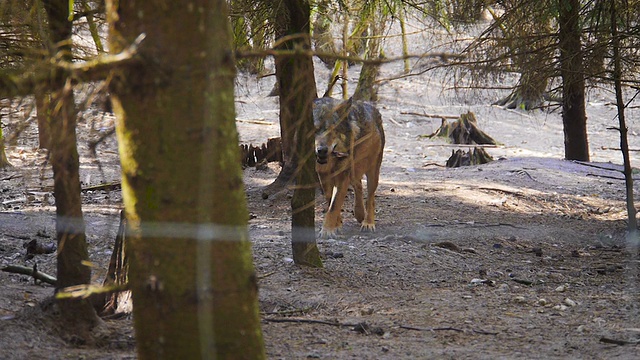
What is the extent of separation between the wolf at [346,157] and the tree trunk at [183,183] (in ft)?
19.7

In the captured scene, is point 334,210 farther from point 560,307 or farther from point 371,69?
point 560,307

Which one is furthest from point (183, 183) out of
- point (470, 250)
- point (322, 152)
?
point (470, 250)

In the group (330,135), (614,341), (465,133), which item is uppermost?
(330,135)

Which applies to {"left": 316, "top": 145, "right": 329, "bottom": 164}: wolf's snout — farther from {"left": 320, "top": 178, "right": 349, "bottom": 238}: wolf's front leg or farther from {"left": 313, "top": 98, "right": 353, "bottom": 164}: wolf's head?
{"left": 320, "top": 178, "right": 349, "bottom": 238}: wolf's front leg

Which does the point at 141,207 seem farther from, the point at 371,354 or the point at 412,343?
the point at 412,343

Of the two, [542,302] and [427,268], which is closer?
[542,302]

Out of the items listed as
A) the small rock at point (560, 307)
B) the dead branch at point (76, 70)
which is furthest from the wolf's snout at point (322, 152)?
the dead branch at point (76, 70)

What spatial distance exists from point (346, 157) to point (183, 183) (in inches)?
269

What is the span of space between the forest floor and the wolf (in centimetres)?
31

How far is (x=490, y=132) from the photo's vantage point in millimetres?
21719

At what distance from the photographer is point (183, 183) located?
9.02 feet

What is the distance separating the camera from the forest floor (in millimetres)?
4912

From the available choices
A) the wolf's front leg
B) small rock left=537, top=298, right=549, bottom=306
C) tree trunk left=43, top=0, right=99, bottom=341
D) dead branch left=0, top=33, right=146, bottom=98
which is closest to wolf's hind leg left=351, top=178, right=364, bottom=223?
the wolf's front leg

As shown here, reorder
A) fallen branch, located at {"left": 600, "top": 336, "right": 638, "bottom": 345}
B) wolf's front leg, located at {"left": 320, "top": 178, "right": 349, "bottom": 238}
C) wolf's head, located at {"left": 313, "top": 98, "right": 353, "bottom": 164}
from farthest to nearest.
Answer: wolf's front leg, located at {"left": 320, "top": 178, "right": 349, "bottom": 238} < wolf's head, located at {"left": 313, "top": 98, "right": 353, "bottom": 164} < fallen branch, located at {"left": 600, "top": 336, "right": 638, "bottom": 345}
